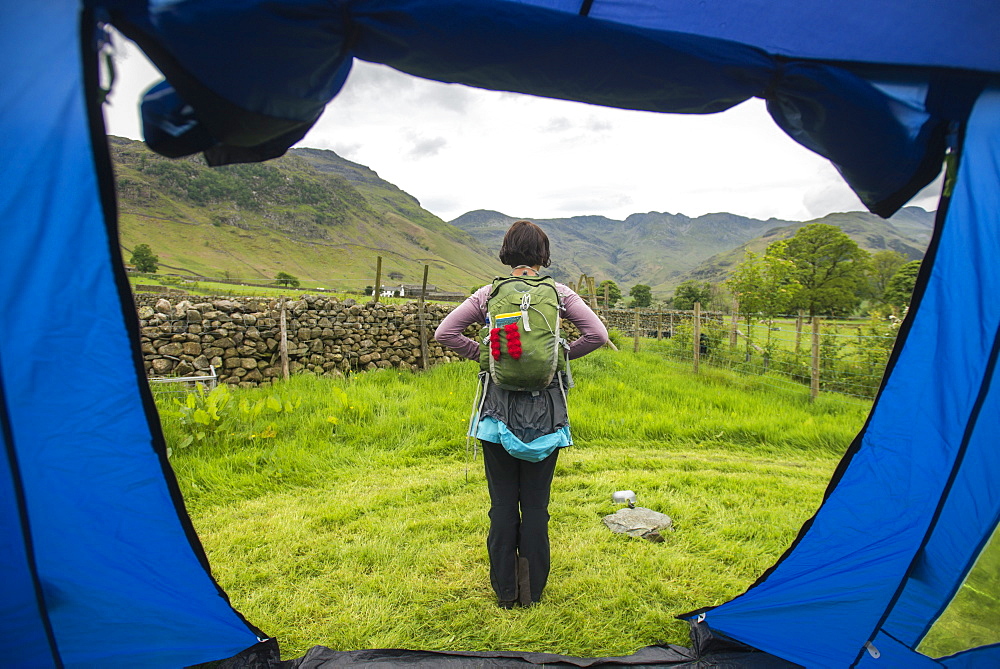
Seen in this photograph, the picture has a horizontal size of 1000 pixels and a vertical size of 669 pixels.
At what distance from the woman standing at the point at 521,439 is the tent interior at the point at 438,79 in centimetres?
83

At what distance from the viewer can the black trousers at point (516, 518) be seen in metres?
2.25

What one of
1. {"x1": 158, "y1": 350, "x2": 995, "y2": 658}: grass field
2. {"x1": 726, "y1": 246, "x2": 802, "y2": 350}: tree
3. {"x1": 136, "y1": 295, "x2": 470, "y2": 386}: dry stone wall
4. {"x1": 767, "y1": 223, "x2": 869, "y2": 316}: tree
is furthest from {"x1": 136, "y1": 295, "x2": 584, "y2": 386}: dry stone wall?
{"x1": 767, "y1": 223, "x2": 869, "y2": 316}: tree

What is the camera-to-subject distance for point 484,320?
2340mm

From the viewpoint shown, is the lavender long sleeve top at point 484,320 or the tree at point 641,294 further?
the tree at point 641,294

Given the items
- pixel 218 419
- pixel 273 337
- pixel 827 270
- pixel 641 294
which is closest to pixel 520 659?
pixel 218 419

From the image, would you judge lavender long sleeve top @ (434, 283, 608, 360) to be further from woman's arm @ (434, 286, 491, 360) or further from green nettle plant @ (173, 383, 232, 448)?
green nettle plant @ (173, 383, 232, 448)

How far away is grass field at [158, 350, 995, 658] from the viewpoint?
2320 mm

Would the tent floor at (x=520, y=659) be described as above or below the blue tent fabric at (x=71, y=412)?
below

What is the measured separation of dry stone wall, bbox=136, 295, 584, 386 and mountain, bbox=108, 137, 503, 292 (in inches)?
1960

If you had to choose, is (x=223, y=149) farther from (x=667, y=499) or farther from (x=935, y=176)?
(x=667, y=499)

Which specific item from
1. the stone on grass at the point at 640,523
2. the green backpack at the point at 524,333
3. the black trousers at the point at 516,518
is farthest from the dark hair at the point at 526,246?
the stone on grass at the point at 640,523

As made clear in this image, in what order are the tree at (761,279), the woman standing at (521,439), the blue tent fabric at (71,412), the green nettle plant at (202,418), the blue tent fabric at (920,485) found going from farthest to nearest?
the tree at (761,279) → the green nettle plant at (202,418) → the woman standing at (521,439) → the blue tent fabric at (920,485) → the blue tent fabric at (71,412)

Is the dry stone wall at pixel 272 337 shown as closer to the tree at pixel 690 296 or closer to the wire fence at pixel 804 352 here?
the wire fence at pixel 804 352

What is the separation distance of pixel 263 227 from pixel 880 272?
10084 centimetres
